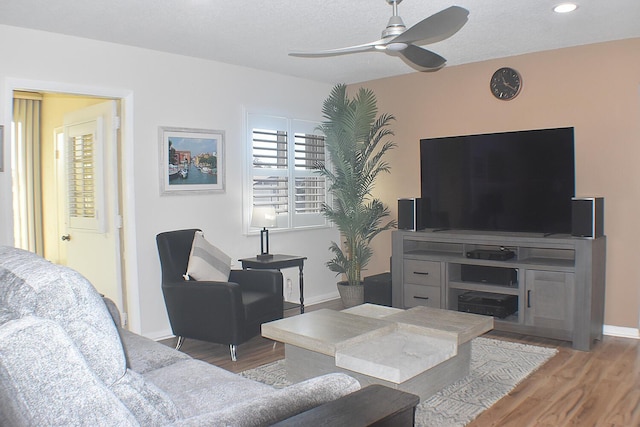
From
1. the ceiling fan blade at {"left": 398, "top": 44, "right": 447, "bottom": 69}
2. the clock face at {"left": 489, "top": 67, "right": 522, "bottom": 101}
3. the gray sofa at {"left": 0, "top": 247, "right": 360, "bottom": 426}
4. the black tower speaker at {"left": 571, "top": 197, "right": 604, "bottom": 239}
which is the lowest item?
the gray sofa at {"left": 0, "top": 247, "right": 360, "bottom": 426}

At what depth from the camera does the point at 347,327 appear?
3338 millimetres

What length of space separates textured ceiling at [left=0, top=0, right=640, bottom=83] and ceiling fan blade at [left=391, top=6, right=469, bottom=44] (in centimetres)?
72

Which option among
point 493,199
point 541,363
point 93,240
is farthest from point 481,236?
point 93,240

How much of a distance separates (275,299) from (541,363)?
213cm

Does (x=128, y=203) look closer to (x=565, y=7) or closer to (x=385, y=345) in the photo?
(x=385, y=345)

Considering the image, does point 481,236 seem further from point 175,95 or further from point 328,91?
point 175,95

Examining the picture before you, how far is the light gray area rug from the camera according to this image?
2990mm

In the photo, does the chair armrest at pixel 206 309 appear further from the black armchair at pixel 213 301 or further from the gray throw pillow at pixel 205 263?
the gray throw pillow at pixel 205 263

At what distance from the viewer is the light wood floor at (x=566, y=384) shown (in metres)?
2.95

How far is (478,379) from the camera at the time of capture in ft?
11.6

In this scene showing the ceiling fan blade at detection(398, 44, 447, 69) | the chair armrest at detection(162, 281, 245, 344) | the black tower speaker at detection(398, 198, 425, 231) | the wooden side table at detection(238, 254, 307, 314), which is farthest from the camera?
the black tower speaker at detection(398, 198, 425, 231)

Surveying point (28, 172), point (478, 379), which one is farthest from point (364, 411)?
point (28, 172)

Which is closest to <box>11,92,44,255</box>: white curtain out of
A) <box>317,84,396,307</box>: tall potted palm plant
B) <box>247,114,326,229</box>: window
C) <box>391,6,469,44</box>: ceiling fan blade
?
<box>247,114,326,229</box>: window

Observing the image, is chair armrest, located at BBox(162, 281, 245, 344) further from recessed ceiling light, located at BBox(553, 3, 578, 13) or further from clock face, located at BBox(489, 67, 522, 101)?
clock face, located at BBox(489, 67, 522, 101)
